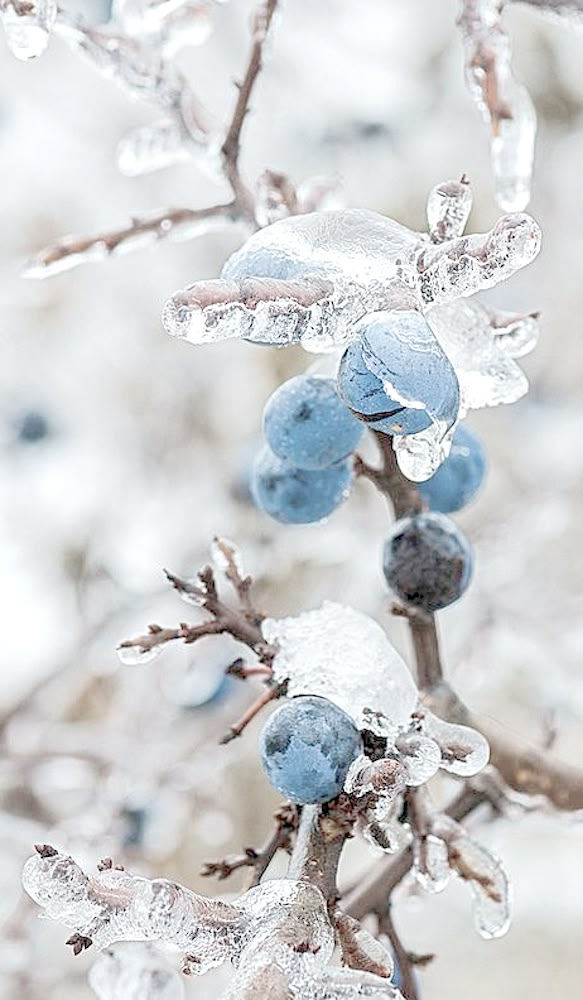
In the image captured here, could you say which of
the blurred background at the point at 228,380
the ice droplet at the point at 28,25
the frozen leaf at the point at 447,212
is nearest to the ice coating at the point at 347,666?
the frozen leaf at the point at 447,212

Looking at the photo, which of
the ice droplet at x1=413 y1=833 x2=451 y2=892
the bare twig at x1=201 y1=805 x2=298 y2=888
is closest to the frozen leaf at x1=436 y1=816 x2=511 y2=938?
the ice droplet at x1=413 y1=833 x2=451 y2=892

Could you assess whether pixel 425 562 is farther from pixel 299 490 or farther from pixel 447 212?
pixel 447 212

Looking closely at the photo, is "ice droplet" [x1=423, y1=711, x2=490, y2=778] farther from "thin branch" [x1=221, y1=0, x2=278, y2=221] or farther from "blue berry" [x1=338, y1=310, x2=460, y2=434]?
"thin branch" [x1=221, y1=0, x2=278, y2=221]

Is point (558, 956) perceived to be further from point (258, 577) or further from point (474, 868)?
point (474, 868)

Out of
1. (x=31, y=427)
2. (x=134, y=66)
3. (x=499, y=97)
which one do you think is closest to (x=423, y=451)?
(x=499, y=97)

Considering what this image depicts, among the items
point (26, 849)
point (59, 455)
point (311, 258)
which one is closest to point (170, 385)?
point (59, 455)

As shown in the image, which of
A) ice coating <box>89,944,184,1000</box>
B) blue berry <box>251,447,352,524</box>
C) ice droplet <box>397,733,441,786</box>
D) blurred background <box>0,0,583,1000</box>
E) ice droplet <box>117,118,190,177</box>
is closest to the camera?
ice droplet <box>397,733,441,786</box>

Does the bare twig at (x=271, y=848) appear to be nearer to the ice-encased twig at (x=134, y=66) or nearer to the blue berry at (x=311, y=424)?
the blue berry at (x=311, y=424)
